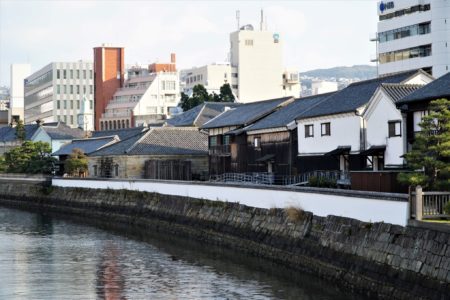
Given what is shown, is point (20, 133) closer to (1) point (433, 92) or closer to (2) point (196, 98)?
(2) point (196, 98)

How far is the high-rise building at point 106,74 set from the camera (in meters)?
135

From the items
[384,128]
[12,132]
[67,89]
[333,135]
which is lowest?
[333,135]

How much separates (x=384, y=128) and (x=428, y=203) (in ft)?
52.9

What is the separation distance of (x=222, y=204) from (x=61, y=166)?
42.4m

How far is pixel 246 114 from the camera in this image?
60125 millimetres

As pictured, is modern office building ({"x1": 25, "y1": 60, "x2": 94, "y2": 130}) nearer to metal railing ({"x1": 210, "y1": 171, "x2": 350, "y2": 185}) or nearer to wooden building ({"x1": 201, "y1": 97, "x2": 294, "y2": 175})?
wooden building ({"x1": 201, "y1": 97, "x2": 294, "y2": 175})

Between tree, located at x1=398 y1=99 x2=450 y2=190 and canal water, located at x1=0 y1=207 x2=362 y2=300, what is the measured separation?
5053 millimetres

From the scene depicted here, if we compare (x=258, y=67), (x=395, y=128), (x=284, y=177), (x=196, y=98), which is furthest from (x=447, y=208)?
(x=258, y=67)

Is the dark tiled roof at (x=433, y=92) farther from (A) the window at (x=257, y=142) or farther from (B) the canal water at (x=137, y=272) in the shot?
(A) the window at (x=257, y=142)

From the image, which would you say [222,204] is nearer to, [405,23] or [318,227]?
[318,227]

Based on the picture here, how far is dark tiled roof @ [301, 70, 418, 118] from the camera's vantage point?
143 ft

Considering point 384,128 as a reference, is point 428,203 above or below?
below

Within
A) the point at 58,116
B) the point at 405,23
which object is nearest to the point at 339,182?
the point at 405,23

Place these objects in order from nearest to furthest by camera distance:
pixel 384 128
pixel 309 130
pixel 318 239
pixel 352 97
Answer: pixel 318 239, pixel 384 128, pixel 352 97, pixel 309 130
